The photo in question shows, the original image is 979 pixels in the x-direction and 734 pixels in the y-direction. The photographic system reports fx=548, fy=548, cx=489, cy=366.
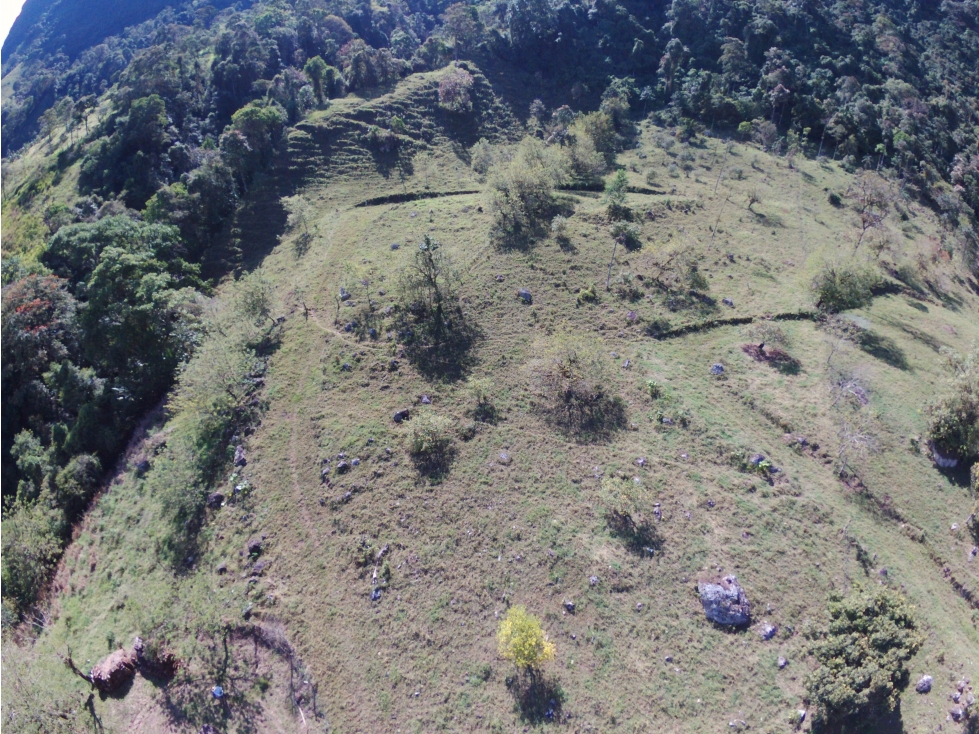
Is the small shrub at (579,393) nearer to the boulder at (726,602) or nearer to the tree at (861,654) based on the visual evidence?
the boulder at (726,602)

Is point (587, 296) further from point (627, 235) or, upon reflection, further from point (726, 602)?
point (726, 602)

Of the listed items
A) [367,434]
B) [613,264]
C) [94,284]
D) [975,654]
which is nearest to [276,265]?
[94,284]

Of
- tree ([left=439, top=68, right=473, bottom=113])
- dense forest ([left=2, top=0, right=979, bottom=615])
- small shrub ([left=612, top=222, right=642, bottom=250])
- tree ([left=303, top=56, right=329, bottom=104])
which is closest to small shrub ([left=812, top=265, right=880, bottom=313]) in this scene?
small shrub ([left=612, top=222, right=642, bottom=250])

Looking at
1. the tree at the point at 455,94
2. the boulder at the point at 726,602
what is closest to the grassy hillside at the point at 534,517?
the boulder at the point at 726,602

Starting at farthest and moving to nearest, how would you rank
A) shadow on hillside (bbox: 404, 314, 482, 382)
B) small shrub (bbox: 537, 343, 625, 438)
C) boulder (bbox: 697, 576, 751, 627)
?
shadow on hillside (bbox: 404, 314, 482, 382) → small shrub (bbox: 537, 343, 625, 438) → boulder (bbox: 697, 576, 751, 627)

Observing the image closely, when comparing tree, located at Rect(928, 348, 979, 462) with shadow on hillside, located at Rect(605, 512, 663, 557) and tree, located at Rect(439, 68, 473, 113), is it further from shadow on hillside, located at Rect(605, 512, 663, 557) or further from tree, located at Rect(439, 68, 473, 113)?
tree, located at Rect(439, 68, 473, 113)

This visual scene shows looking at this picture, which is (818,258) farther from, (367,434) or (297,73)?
(297,73)

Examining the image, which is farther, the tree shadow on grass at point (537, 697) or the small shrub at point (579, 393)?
the small shrub at point (579, 393)
